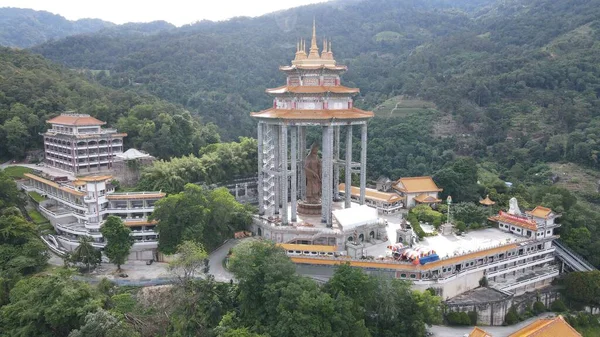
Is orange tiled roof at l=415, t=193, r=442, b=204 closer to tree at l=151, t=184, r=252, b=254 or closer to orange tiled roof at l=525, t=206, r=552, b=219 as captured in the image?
orange tiled roof at l=525, t=206, r=552, b=219

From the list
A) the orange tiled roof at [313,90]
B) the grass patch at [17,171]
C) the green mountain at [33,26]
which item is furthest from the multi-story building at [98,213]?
the green mountain at [33,26]

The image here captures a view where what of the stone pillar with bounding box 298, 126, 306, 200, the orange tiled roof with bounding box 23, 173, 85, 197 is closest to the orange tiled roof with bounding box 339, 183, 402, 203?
the stone pillar with bounding box 298, 126, 306, 200

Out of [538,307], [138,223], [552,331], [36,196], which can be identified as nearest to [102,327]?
[138,223]

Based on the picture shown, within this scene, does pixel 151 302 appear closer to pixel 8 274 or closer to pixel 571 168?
pixel 8 274

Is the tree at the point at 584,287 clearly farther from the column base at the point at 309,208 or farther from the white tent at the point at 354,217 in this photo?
the column base at the point at 309,208

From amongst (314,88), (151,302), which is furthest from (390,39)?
(151,302)

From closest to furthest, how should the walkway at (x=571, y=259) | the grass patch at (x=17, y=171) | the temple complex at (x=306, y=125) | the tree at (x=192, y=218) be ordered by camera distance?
the tree at (x=192, y=218), the temple complex at (x=306, y=125), the walkway at (x=571, y=259), the grass patch at (x=17, y=171)
